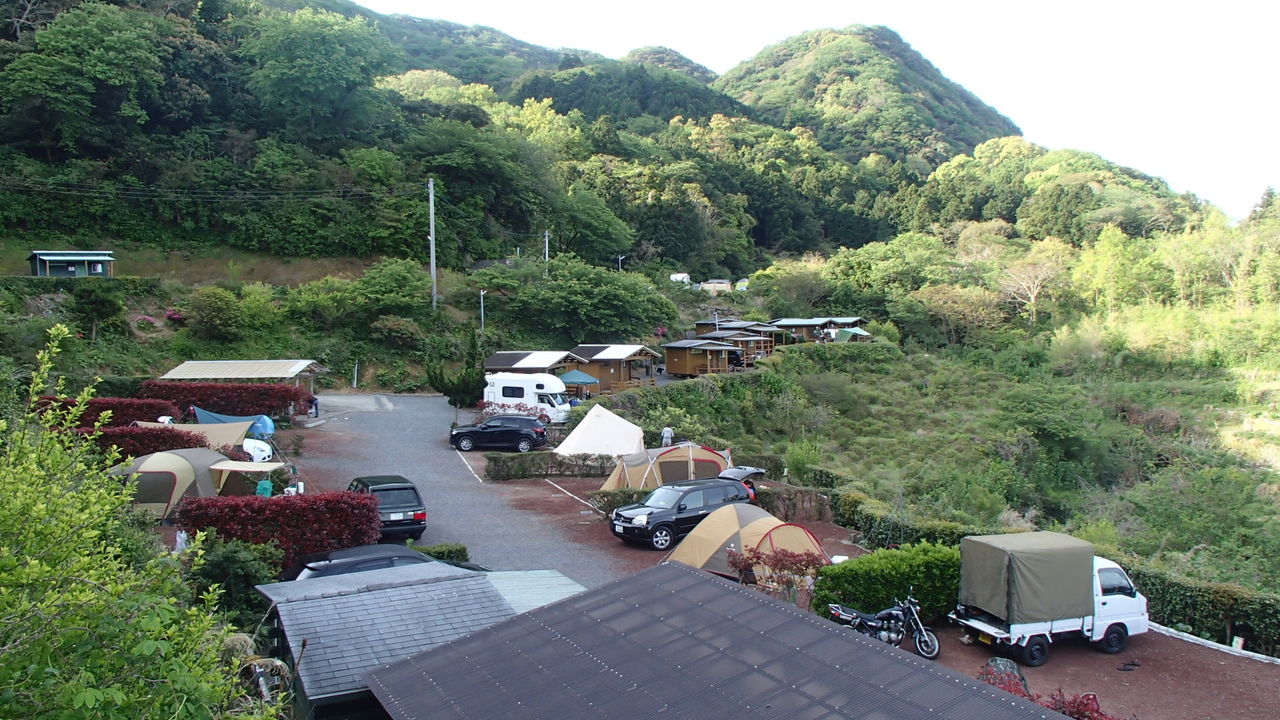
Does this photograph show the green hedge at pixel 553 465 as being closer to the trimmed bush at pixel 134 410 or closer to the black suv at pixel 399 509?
the black suv at pixel 399 509

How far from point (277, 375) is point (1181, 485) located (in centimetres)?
2742

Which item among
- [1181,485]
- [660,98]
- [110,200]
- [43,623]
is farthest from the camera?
[660,98]

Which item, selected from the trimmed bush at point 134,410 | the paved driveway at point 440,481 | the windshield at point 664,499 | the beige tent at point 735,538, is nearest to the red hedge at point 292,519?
the paved driveway at point 440,481

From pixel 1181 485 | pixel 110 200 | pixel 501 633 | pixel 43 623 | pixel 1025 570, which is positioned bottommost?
pixel 1181 485

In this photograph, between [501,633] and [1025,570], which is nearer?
[501,633]

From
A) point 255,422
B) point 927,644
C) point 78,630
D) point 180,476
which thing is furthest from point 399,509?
point 78,630

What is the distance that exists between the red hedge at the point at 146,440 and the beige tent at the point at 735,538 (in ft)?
38.0

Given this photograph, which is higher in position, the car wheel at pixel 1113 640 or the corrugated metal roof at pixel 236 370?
the corrugated metal roof at pixel 236 370

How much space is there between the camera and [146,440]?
17500mm

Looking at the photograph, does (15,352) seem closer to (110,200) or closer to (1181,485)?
(110,200)

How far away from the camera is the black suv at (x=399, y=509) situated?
46.5ft

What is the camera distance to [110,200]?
40156 millimetres

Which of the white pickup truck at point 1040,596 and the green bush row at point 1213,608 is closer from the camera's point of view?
the white pickup truck at point 1040,596

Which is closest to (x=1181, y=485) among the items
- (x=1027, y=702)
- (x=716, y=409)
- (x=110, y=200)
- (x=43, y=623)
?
(x=716, y=409)
